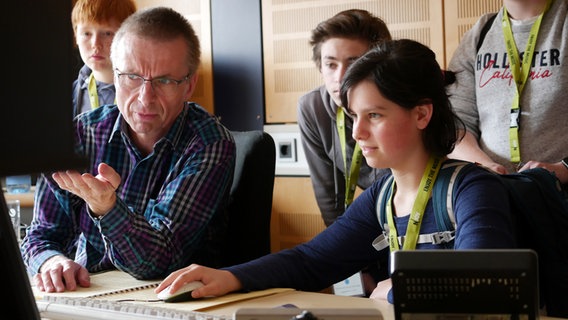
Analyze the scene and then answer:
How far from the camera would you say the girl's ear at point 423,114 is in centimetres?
203

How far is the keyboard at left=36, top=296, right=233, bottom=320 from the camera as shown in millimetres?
1547

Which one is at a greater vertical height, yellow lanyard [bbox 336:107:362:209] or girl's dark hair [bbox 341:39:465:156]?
girl's dark hair [bbox 341:39:465:156]

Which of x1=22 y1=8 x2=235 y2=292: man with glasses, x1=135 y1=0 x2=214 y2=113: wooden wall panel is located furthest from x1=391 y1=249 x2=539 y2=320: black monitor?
x1=135 y1=0 x2=214 y2=113: wooden wall panel

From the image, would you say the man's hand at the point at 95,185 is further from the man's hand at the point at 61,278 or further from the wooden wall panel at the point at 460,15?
the wooden wall panel at the point at 460,15

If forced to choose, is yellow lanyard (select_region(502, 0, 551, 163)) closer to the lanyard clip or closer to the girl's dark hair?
the lanyard clip

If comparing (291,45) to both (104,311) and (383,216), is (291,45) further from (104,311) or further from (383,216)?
(104,311)

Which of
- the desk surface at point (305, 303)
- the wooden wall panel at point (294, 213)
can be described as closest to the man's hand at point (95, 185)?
the desk surface at point (305, 303)

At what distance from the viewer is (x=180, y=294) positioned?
5.82ft

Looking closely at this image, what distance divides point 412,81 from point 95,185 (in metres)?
0.80

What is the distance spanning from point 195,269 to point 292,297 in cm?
23

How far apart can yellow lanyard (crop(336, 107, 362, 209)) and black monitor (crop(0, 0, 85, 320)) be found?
2124 mm

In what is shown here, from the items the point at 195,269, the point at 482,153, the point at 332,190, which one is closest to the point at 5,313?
the point at 195,269

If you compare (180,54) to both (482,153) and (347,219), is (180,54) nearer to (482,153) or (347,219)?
(347,219)

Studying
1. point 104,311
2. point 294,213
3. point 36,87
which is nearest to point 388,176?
point 104,311
